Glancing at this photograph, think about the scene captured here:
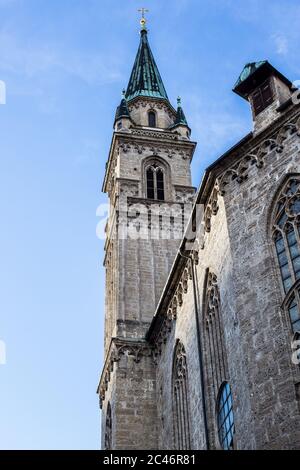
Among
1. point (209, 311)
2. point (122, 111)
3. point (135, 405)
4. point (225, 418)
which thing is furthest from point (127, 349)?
point (122, 111)

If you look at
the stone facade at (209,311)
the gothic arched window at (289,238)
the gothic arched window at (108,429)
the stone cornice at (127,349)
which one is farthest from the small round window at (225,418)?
the gothic arched window at (108,429)

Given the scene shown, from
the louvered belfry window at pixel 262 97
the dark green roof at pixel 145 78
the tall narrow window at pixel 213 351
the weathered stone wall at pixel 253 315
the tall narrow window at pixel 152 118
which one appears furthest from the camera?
the dark green roof at pixel 145 78

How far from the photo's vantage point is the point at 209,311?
2183cm

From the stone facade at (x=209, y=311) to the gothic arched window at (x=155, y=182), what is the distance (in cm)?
59

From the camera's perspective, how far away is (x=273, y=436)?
51.6ft

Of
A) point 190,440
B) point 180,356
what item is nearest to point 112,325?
point 180,356

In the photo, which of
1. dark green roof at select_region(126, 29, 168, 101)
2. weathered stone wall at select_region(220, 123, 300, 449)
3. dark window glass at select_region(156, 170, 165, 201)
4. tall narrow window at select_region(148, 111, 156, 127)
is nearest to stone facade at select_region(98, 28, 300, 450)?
weathered stone wall at select_region(220, 123, 300, 449)

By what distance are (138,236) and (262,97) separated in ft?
46.2

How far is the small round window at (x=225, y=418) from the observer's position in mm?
19089

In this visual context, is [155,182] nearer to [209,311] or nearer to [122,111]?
[122,111]

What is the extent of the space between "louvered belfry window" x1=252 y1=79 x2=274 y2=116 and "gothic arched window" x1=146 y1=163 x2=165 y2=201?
51.3ft

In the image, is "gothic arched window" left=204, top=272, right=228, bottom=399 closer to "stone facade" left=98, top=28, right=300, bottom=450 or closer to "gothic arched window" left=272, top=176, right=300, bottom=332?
"stone facade" left=98, top=28, right=300, bottom=450

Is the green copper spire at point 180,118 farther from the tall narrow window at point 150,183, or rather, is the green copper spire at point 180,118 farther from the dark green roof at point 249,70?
the dark green roof at point 249,70
